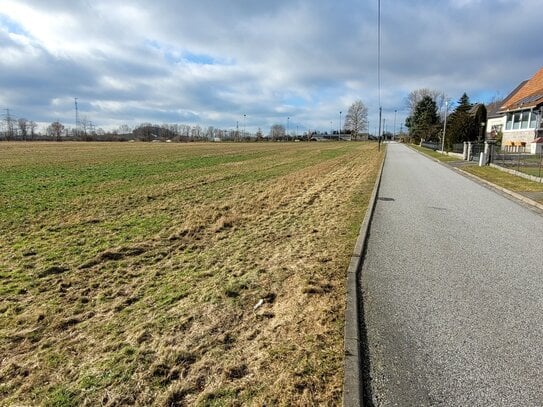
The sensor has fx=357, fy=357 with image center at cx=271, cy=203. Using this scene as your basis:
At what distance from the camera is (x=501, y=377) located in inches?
114

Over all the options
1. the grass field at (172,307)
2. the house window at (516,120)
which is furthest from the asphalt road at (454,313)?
the house window at (516,120)

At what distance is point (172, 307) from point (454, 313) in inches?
125

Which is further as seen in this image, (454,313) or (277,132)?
(277,132)

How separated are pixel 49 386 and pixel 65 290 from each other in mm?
2021

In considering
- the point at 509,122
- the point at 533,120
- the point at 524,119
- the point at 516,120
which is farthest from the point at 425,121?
the point at 533,120

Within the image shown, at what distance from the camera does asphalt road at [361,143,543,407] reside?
2799 millimetres

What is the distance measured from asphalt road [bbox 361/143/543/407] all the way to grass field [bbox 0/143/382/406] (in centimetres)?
47

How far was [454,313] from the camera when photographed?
3975 millimetres

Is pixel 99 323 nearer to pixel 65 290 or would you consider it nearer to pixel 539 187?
pixel 65 290

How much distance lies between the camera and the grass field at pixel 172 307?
2832 mm

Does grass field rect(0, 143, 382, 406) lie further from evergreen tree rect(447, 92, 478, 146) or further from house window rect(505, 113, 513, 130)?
evergreen tree rect(447, 92, 478, 146)

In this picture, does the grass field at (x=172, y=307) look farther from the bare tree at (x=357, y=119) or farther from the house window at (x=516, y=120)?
the bare tree at (x=357, y=119)

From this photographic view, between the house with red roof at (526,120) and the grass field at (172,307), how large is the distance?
103 ft

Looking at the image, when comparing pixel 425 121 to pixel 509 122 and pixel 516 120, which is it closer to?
pixel 509 122
